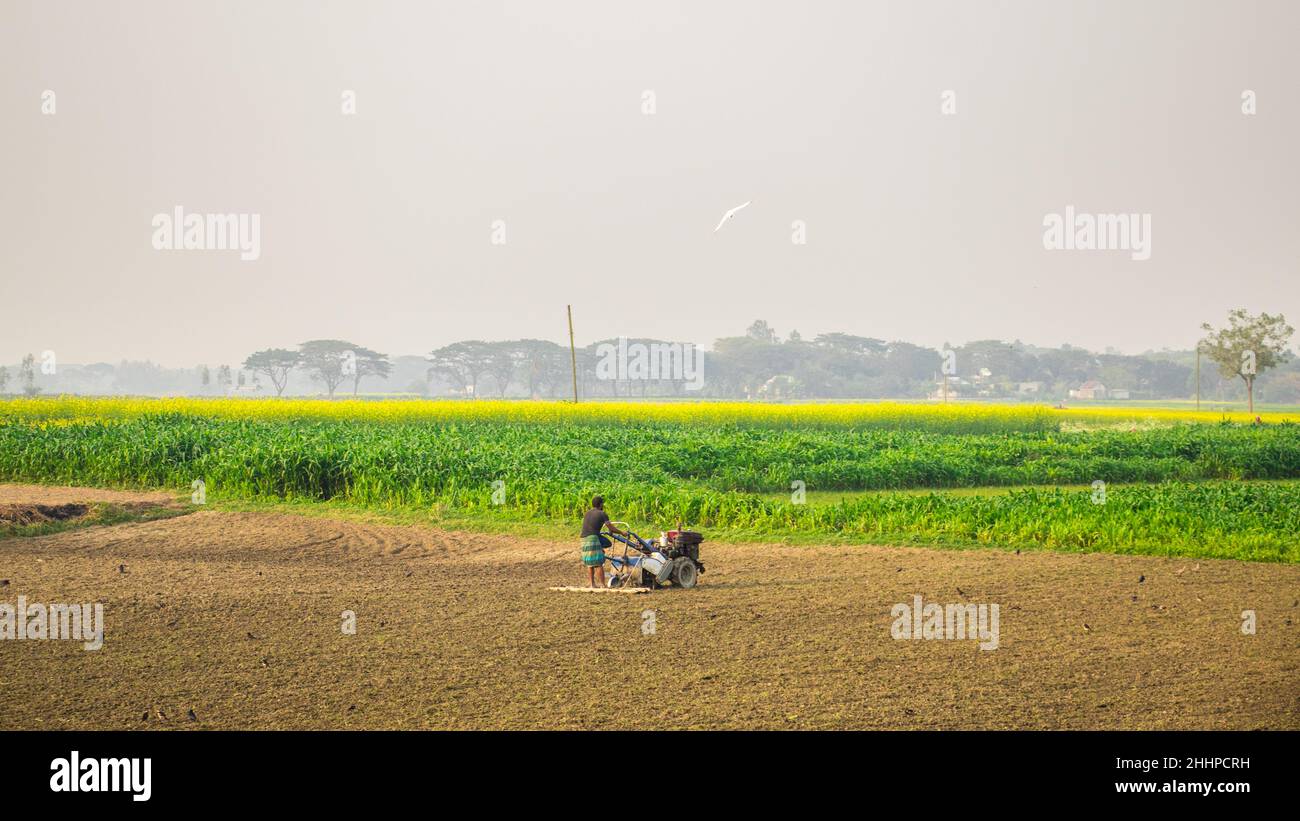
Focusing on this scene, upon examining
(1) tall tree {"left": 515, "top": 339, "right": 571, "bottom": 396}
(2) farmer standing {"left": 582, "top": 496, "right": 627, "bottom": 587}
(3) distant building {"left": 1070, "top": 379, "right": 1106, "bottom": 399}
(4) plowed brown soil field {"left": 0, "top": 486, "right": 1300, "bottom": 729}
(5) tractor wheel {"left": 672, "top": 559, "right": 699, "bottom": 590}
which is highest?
(1) tall tree {"left": 515, "top": 339, "right": 571, "bottom": 396}

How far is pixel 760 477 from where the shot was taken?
28578 millimetres

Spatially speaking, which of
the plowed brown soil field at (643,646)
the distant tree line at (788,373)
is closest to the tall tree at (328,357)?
the distant tree line at (788,373)

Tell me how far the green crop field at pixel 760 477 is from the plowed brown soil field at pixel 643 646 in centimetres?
222

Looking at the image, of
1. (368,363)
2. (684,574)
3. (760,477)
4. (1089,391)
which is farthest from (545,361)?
(684,574)

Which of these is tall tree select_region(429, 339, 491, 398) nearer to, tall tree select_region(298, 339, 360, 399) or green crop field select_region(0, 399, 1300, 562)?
tall tree select_region(298, 339, 360, 399)

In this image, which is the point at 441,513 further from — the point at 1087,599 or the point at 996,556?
the point at 1087,599

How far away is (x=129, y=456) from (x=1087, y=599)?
23651 mm

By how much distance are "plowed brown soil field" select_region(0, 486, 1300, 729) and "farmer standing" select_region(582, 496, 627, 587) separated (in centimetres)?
50

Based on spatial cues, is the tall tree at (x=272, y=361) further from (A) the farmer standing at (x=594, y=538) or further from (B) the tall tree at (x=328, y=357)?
(A) the farmer standing at (x=594, y=538)

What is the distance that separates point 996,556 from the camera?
17516 millimetres

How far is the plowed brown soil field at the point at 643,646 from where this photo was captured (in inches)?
336

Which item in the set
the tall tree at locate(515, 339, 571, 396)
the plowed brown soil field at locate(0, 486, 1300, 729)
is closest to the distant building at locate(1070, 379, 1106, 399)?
the tall tree at locate(515, 339, 571, 396)

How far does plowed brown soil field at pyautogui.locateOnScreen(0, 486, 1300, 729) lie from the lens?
28.0ft

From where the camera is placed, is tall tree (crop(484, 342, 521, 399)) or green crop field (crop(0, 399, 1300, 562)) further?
tall tree (crop(484, 342, 521, 399))
